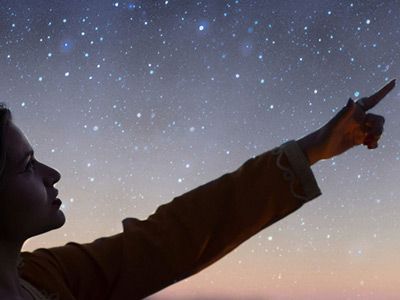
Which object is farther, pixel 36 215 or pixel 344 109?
pixel 344 109

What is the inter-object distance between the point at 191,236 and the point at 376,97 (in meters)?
0.61

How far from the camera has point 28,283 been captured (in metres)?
1.49

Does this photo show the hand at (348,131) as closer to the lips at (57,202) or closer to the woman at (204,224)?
the woman at (204,224)

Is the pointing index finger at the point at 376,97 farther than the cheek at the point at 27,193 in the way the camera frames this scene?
Yes

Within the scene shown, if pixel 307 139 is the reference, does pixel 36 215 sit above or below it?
above

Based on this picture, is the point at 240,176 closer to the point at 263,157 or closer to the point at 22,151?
the point at 263,157

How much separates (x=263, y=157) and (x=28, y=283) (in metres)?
0.68

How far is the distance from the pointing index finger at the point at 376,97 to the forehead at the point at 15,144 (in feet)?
2.85

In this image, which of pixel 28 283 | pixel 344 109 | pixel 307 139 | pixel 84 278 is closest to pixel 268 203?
pixel 307 139

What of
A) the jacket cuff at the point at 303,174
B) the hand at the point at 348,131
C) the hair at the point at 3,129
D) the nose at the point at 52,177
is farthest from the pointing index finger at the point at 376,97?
the hair at the point at 3,129

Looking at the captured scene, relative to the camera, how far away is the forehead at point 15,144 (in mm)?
1484

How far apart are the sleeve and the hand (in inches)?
1.8

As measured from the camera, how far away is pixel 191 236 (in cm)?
159

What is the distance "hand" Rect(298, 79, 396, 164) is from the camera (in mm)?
1567
